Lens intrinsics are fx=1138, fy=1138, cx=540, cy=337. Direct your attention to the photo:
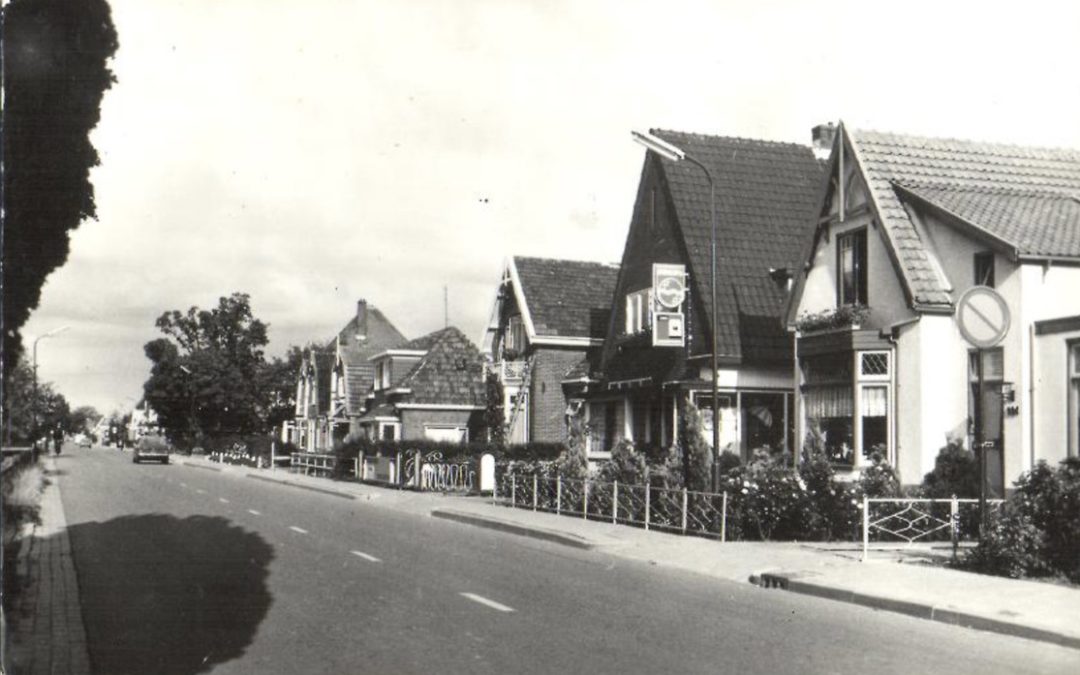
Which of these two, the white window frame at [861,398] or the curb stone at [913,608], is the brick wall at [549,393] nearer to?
the white window frame at [861,398]

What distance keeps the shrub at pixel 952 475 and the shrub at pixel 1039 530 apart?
17.6 feet

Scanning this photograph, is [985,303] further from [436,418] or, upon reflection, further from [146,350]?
[146,350]

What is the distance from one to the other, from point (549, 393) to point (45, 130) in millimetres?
32301

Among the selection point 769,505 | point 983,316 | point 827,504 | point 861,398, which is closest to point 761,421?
point 861,398

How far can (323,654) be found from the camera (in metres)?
9.34

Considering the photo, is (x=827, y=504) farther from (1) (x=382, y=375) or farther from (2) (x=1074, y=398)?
(1) (x=382, y=375)

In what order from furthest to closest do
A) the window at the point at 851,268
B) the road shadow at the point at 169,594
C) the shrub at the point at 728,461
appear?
the shrub at the point at 728,461
the window at the point at 851,268
the road shadow at the point at 169,594

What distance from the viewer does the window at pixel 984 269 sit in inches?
811

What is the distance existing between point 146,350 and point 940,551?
8761cm

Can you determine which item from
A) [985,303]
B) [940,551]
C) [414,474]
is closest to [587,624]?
[985,303]

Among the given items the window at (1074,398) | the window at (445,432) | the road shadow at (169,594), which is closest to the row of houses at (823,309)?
the window at (1074,398)

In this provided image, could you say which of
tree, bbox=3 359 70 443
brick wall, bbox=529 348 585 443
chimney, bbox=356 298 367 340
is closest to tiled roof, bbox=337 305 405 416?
chimney, bbox=356 298 367 340

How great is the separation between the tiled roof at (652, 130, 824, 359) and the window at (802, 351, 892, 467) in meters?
4.71

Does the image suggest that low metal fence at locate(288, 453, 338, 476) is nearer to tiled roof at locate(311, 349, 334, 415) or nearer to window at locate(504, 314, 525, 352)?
window at locate(504, 314, 525, 352)
